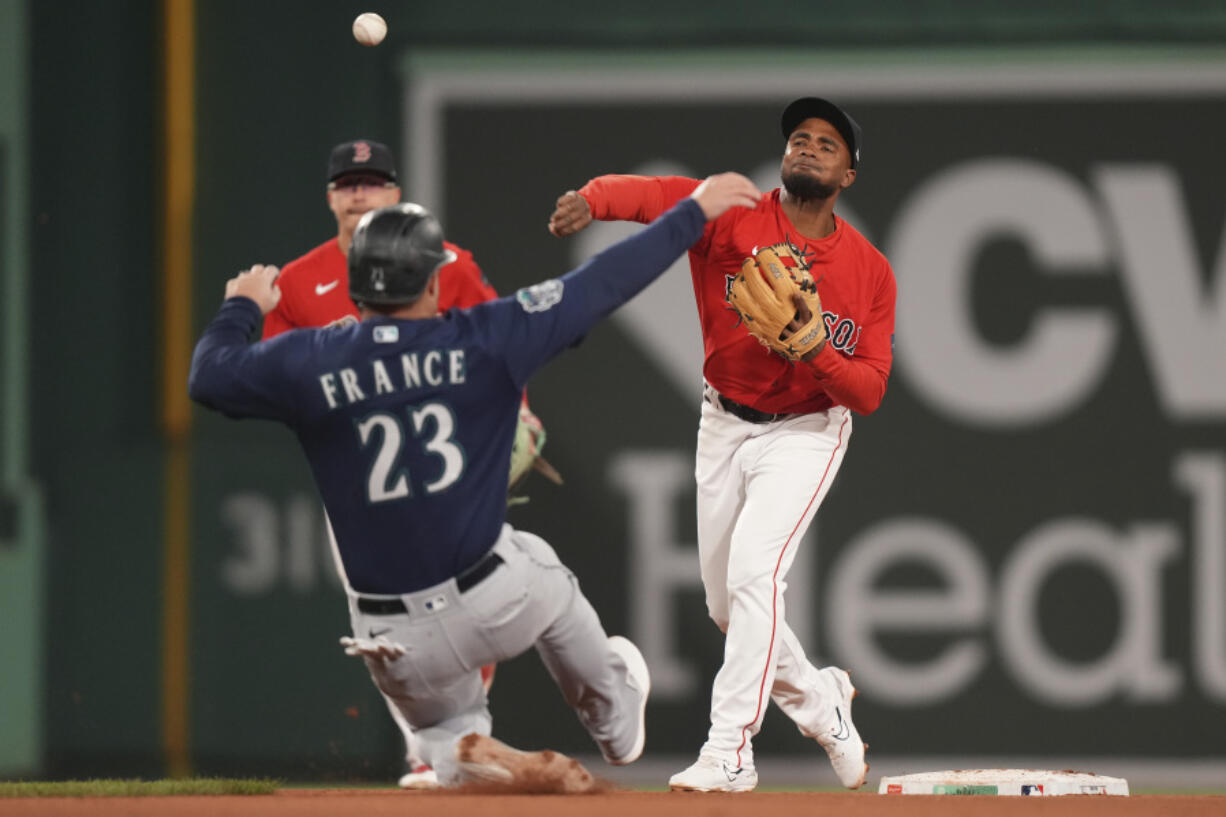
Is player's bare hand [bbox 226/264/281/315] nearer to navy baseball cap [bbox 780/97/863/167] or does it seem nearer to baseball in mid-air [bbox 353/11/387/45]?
navy baseball cap [bbox 780/97/863/167]

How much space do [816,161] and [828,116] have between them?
0.59ft

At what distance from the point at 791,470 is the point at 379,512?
1.52m

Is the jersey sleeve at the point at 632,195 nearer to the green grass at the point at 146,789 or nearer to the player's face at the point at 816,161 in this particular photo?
the player's face at the point at 816,161

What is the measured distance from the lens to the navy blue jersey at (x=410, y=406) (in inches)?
151

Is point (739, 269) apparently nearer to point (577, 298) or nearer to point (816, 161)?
point (816, 161)

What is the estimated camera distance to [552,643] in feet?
13.6

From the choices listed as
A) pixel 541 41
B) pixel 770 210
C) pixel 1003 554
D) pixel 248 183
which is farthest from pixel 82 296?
pixel 1003 554

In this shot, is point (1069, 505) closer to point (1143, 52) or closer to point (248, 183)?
point (1143, 52)

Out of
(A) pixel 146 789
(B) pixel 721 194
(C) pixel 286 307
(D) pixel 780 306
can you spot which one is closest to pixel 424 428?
(B) pixel 721 194

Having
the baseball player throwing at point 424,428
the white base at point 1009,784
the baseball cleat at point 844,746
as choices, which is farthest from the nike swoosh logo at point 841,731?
the baseball player throwing at point 424,428

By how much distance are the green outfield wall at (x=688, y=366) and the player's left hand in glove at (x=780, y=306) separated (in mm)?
2469

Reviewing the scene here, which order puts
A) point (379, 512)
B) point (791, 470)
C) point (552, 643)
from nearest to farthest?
point (379, 512) < point (552, 643) < point (791, 470)

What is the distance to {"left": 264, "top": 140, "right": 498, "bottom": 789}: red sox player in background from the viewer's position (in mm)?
5578

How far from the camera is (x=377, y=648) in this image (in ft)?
12.6
